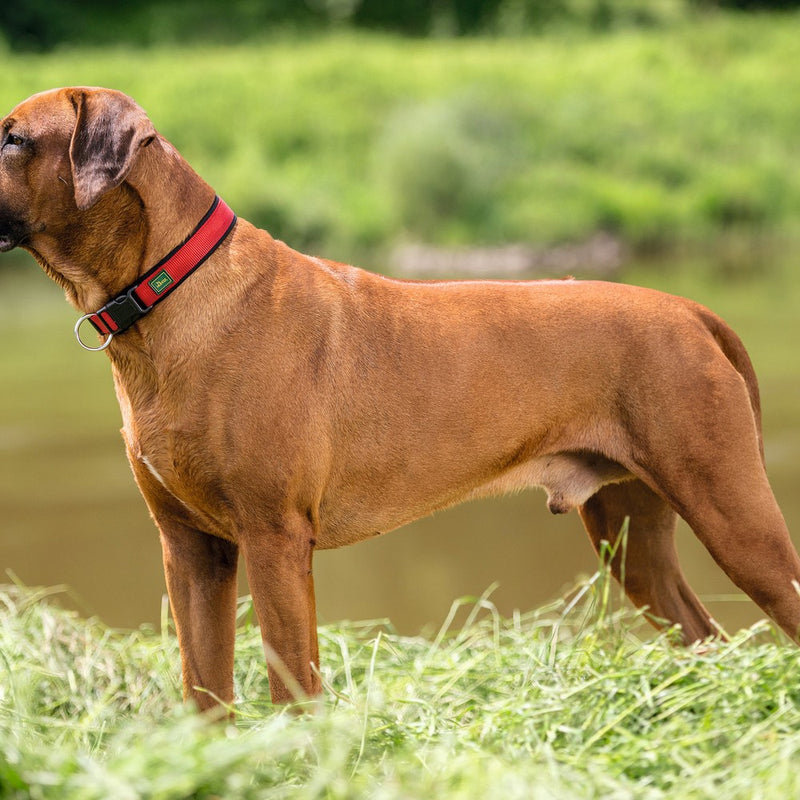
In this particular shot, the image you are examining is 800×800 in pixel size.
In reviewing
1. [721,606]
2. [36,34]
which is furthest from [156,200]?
[36,34]

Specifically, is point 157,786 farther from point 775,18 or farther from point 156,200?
point 775,18

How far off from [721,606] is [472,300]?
2.21 meters

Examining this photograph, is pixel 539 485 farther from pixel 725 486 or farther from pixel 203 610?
pixel 203 610

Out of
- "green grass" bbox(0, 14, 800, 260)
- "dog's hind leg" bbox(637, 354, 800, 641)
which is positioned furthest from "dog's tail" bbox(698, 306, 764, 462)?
"green grass" bbox(0, 14, 800, 260)

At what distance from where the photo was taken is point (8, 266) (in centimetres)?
1680

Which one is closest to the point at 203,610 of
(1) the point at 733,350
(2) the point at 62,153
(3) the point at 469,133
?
(2) the point at 62,153

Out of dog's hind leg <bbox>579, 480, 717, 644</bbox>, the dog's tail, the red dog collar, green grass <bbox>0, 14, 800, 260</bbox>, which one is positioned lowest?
green grass <bbox>0, 14, 800, 260</bbox>

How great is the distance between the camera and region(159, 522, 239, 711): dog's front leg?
11.0ft

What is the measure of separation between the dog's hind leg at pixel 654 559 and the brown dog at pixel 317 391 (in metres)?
0.28

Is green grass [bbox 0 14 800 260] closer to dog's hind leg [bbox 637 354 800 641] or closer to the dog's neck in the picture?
dog's hind leg [bbox 637 354 800 641]

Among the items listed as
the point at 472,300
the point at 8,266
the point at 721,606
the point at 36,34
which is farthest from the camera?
the point at 36,34

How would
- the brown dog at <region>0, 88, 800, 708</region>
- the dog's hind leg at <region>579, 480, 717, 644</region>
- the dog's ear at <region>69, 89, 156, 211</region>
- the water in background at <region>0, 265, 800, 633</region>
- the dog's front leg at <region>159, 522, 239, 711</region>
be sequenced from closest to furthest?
the dog's ear at <region>69, 89, 156, 211</region>, the brown dog at <region>0, 88, 800, 708</region>, the dog's front leg at <region>159, 522, 239, 711</region>, the dog's hind leg at <region>579, 480, 717, 644</region>, the water in background at <region>0, 265, 800, 633</region>

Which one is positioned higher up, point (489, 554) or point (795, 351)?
point (489, 554)

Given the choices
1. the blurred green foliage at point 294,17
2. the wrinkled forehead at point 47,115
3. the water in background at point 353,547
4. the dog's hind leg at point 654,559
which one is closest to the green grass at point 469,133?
the blurred green foliage at point 294,17
